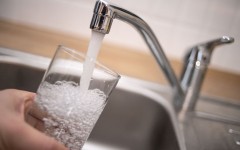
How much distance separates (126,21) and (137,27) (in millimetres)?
37

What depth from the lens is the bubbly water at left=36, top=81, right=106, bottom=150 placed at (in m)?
0.39

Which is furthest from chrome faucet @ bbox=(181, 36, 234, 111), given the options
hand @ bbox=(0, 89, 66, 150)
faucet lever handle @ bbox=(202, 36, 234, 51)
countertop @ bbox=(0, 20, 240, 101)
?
hand @ bbox=(0, 89, 66, 150)

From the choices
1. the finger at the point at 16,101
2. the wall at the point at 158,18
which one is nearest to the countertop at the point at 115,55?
the wall at the point at 158,18

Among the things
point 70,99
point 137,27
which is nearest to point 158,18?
point 137,27

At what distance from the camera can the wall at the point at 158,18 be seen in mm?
1105

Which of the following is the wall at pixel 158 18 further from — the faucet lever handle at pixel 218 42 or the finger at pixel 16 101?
the finger at pixel 16 101

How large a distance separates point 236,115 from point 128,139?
0.31 m

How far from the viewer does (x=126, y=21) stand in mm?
524

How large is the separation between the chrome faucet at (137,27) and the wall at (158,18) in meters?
0.44

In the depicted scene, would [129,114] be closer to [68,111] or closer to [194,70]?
[194,70]

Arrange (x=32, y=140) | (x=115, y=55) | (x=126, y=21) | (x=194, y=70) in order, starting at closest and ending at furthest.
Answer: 1. (x=32, y=140)
2. (x=126, y=21)
3. (x=194, y=70)
4. (x=115, y=55)

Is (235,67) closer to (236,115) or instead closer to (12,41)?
(236,115)

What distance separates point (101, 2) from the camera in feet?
1.51

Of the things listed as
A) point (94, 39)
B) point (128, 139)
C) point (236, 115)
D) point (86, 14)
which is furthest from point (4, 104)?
point (86, 14)
